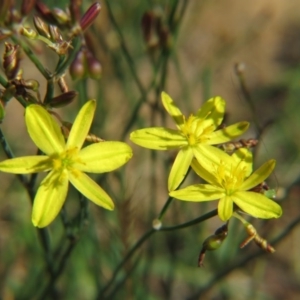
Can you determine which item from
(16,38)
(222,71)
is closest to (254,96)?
(222,71)

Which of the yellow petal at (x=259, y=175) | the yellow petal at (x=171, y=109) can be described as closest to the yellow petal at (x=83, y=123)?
the yellow petal at (x=171, y=109)

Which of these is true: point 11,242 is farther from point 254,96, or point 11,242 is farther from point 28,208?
point 254,96

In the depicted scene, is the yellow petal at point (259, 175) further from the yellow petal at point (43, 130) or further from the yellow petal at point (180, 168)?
the yellow petal at point (43, 130)

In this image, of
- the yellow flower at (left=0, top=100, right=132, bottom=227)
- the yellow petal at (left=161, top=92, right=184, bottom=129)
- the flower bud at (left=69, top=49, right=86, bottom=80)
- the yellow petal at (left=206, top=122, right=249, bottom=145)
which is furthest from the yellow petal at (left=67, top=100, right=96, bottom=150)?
the yellow petal at (left=206, top=122, right=249, bottom=145)

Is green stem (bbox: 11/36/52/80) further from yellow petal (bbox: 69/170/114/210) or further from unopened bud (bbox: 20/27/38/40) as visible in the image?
yellow petal (bbox: 69/170/114/210)

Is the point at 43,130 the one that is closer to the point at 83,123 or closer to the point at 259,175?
the point at 83,123

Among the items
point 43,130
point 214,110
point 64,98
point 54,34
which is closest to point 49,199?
point 43,130

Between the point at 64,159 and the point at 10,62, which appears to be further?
the point at 64,159
